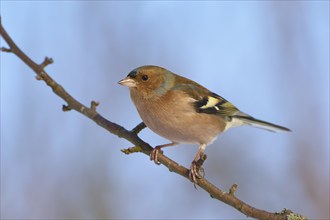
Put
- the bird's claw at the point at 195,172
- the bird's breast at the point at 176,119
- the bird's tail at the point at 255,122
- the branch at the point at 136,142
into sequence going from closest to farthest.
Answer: the branch at the point at 136,142, the bird's claw at the point at 195,172, the bird's breast at the point at 176,119, the bird's tail at the point at 255,122

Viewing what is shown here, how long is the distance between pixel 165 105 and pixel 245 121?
44.0 inches

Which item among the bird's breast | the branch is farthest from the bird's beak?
the branch

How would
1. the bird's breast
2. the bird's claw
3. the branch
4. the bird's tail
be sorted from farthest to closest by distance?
1. the bird's tail
2. the bird's breast
3. the bird's claw
4. the branch

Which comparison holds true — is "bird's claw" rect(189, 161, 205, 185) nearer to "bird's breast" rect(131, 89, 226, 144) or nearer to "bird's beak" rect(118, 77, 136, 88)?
"bird's breast" rect(131, 89, 226, 144)

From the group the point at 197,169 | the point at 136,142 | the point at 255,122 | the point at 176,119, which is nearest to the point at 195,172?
the point at 197,169

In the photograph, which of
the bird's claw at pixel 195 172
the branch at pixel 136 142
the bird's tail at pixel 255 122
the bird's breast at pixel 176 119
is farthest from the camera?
the bird's tail at pixel 255 122

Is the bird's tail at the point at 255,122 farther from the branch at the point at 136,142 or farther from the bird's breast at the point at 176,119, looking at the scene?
the branch at the point at 136,142

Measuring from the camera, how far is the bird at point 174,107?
4055mm

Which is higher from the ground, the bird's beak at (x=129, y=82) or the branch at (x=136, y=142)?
the bird's beak at (x=129, y=82)

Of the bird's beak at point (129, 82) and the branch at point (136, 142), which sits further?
the bird's beak at point (129, 82)

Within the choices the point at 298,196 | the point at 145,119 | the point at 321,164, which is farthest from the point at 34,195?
the point at 321,164

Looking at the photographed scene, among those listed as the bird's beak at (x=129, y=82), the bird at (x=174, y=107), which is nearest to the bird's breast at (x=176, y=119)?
the bird at (x=174, y=107)

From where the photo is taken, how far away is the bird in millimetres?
4055

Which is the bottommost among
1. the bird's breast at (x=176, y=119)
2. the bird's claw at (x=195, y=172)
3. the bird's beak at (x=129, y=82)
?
the bird's claw at (x=195, y=172)
